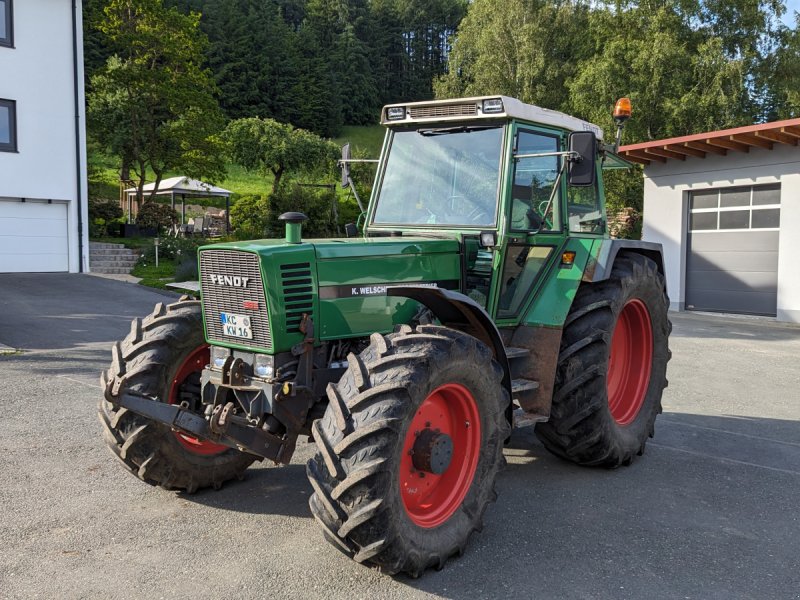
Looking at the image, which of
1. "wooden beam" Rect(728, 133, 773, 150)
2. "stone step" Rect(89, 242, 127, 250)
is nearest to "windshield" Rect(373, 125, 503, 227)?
"wooden beam" Rect(728, 133, 773, 150)

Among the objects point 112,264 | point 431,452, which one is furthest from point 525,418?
point 112,264

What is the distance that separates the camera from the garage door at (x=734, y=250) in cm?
1541

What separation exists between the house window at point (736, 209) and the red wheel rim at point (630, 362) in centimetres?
1109

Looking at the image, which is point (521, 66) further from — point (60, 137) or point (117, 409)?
point (117, 409)

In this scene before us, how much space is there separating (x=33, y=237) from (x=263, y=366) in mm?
16691

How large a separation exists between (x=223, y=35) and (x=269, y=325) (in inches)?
2486

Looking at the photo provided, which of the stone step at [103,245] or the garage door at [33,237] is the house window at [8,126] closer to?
the garage door at [33,237]

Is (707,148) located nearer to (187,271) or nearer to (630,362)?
(630,362)

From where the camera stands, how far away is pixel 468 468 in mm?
3893

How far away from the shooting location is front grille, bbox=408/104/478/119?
4830 mm

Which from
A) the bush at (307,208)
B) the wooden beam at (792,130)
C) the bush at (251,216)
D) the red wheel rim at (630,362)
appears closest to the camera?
the red wheel rim at (630,362)

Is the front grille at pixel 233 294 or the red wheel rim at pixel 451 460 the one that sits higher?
the front grille at pixel 233 294

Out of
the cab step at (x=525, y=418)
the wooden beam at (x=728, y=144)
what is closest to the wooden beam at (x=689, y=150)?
the wooden beam at (x=728, y=144)

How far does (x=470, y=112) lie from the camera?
4820 millimetres
